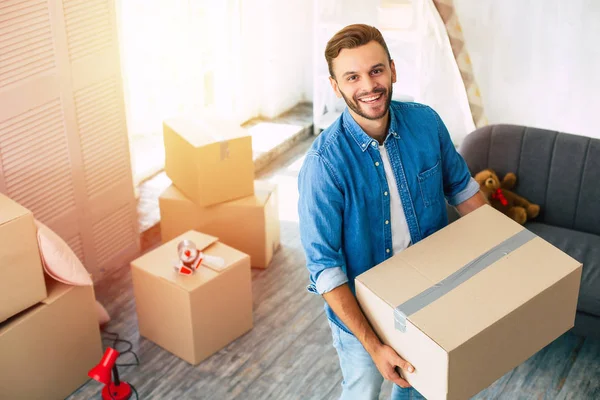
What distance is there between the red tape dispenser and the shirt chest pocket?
4.05ft

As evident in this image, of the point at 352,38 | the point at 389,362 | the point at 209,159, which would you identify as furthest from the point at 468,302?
the point at 209,159

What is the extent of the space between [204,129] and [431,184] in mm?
1767

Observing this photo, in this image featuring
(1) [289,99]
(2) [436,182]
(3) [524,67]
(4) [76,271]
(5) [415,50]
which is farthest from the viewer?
(1) [289,99]

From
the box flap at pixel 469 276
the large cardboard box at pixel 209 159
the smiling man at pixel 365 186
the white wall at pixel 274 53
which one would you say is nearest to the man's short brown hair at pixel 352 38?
the smiling man at pixel 365 186

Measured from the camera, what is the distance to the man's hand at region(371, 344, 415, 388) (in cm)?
167

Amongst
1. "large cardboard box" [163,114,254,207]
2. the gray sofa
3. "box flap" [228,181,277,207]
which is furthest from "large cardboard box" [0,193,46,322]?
the gray sofa

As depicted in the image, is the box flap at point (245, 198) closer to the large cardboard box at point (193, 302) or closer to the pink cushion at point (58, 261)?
the large cardboard box at point (193, 302)

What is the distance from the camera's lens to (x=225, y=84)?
4.84m

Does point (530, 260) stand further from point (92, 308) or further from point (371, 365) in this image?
point (92, 308)

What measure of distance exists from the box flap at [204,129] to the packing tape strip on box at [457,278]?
5.83ft

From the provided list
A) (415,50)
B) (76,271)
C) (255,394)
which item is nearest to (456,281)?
(255,394)

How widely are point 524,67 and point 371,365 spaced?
2692 mm

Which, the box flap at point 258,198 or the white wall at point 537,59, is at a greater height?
the white wall at point 537,59

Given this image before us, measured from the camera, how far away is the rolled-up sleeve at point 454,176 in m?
1.96
